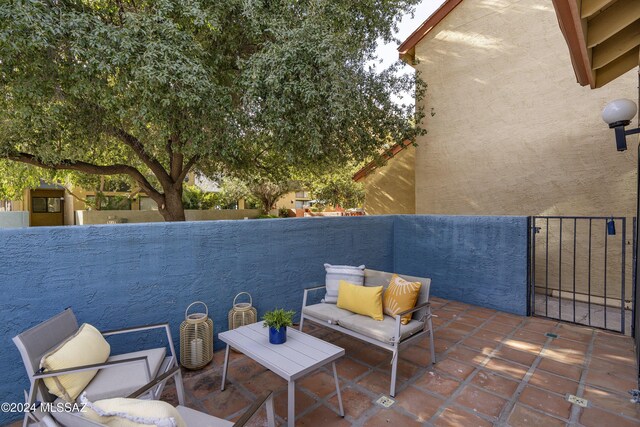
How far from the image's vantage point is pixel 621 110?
3.64 metres

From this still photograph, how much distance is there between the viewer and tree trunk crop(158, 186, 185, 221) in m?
9.64

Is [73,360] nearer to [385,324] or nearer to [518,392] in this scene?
[385,324]

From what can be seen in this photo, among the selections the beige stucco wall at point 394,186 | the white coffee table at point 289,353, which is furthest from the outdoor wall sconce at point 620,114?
the beige stucco wall at point 394,186

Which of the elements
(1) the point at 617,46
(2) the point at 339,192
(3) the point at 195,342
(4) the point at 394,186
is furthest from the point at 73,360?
(2) the point at 339,192

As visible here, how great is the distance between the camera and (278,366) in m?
2.52

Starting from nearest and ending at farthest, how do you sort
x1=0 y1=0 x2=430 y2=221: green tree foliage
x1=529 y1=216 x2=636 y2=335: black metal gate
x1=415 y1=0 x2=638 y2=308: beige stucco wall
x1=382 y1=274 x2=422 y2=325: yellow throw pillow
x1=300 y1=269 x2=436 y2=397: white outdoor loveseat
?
x1=300 y1=269 x2=436 y2=397: white outdoor loveseat < x1=382 y1=274 x2=422 y2=325: yellow throw pillow < x1=0 y1=0 x2=430 y2=221: green tree foliage < x1=529 y1=216 x2=636 y2=335: black metal gate < x1=415 y1=0 x2=638 y2=308: beige stucco wall

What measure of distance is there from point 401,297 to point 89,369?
2945mm

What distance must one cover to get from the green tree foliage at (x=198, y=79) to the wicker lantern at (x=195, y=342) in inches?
146

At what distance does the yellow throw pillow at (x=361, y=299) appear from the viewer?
366 cm

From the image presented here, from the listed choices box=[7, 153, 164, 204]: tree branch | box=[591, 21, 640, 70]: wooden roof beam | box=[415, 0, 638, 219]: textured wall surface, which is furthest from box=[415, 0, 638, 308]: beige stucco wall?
box=[7, 153, 164, 204]: tree branch

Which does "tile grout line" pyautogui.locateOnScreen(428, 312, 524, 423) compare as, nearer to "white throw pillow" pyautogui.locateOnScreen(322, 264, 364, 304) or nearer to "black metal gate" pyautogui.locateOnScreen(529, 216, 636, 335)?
"white throw pillow" pyautogui.locateOnScreen(322, 264, 364, 304)

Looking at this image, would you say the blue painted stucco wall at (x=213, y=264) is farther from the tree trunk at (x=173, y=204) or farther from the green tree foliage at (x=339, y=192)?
the green tree foliage at (x=339, y=192)

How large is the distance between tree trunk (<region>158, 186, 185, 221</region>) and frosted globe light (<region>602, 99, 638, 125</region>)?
32.8 feet

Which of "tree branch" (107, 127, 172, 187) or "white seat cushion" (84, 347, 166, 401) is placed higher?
"tree branch" (107, 127, 172, 187)
